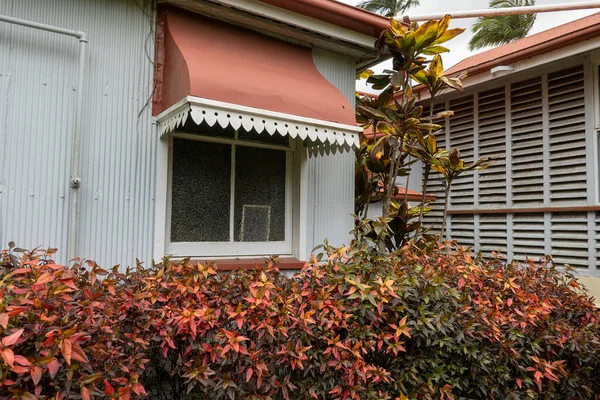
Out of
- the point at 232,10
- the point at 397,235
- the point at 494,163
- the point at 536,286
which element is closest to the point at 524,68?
the point at 494,163

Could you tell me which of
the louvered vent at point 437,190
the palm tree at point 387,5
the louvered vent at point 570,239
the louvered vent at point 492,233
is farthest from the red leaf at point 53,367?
the palm tree at point 387,5

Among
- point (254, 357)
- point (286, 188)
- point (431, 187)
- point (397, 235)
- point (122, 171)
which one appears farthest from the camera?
point (431, 187)

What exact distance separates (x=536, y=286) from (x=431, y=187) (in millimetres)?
4872

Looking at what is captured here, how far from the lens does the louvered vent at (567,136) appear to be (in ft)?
21.4

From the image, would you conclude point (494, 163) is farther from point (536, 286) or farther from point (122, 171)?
point (122, 171)

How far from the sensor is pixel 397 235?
5.89m

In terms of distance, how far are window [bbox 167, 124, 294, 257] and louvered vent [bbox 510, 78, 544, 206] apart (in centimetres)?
443

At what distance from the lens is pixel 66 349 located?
6.44 feet

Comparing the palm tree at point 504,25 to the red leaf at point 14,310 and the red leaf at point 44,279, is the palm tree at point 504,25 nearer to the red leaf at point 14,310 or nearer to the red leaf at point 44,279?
the red leaf at point 44,279

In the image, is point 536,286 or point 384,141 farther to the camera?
point 384,141

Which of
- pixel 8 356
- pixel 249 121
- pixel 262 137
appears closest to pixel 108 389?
pixel 8 356

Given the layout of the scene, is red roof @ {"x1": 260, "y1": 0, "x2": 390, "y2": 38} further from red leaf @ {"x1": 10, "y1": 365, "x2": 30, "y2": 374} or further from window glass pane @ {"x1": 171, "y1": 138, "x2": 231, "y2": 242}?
red leaf @ {"x1": 10, "y1": 365, "x2": 30, "y2": 374}

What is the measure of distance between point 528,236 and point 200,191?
550 centimetres

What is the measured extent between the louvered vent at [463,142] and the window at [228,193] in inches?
176
